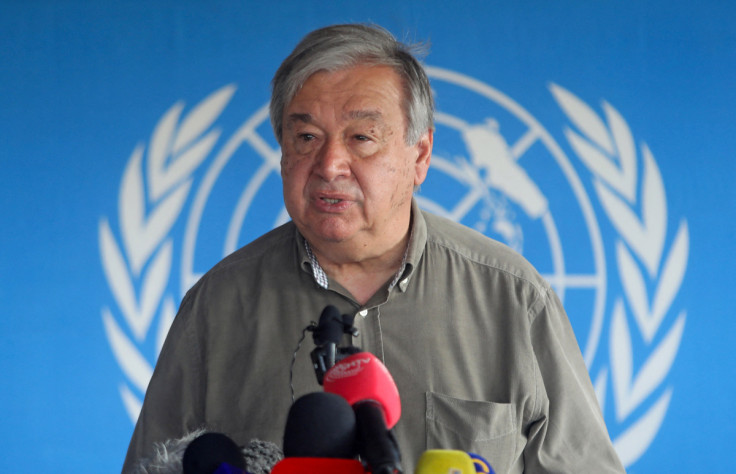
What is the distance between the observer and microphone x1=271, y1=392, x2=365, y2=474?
730 millimetres

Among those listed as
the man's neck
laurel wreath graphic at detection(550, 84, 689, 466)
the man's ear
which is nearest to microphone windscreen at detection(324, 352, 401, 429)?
the man's neck

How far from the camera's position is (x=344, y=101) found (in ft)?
5.42

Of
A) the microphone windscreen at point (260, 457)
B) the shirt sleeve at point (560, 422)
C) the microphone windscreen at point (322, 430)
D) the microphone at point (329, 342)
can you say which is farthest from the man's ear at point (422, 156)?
the microphone windscreen at point (322, 430)

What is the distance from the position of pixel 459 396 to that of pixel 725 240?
199cm

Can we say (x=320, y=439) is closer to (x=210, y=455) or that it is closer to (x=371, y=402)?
(x=371, y=402)

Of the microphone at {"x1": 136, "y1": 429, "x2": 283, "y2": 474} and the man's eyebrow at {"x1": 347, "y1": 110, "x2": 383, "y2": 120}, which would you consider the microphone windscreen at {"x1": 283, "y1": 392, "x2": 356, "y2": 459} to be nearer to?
the microphone at {"x1": 136, "y1": 429, "x2": 283, "y2": 474}

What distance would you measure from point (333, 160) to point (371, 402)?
2.79 feet

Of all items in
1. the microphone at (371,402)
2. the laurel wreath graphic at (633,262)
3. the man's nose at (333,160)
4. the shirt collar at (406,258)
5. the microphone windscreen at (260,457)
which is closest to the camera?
the microphone at (371,402)

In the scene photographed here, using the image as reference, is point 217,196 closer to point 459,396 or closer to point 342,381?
point 459,396

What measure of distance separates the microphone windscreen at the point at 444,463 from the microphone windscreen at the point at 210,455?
0.27 m

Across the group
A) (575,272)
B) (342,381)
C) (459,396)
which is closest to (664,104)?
(575,272)

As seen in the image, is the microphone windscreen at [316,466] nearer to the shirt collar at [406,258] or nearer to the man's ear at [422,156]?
the shirt collar at [406,258]

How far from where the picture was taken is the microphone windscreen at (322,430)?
75 centimetres

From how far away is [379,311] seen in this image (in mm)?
1722
